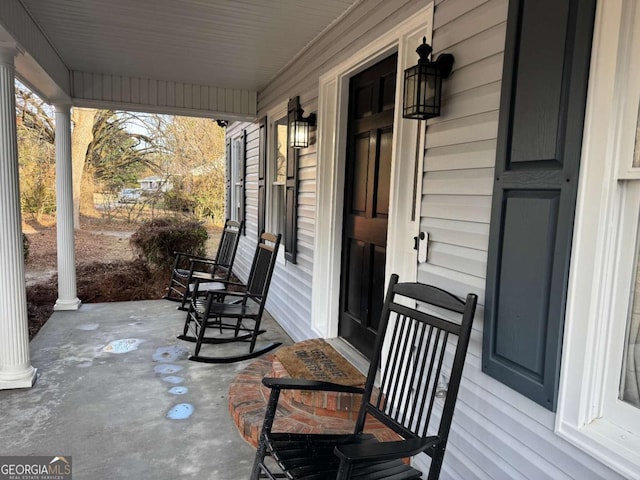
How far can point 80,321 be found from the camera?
15.0 feet

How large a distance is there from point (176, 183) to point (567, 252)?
38.6ft

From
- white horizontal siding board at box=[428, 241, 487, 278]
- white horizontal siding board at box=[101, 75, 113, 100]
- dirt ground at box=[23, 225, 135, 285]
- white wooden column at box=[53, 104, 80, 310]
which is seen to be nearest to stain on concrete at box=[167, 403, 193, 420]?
white horizontal siding board at box=[428, 241, 487, 278]

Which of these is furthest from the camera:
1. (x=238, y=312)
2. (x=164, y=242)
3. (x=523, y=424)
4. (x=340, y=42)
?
(x=164, y=242)

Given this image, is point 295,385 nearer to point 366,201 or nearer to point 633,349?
point 633,349

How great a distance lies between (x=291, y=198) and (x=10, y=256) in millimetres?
2228

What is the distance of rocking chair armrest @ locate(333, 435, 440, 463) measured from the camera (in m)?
1.26

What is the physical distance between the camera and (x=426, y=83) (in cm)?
190

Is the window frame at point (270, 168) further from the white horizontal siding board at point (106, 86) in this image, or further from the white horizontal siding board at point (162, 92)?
the white horizontal siding board at point (106, 86)

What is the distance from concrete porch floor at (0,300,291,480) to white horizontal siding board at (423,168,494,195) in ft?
5.58

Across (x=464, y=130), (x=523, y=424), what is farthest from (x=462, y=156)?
(x=523, y=424)

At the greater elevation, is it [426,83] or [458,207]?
[426,83]

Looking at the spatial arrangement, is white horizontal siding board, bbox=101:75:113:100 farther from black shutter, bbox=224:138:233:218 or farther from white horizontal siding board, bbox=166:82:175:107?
black shutter, bbox=224:138:233:218

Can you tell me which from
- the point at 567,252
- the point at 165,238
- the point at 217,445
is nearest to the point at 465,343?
the point at 567,252

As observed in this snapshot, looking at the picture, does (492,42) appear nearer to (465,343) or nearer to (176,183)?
(465,343)
